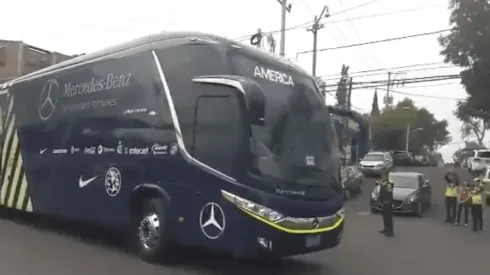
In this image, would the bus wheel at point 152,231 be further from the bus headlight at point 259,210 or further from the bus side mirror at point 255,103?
the bus side mirror at point 255,103

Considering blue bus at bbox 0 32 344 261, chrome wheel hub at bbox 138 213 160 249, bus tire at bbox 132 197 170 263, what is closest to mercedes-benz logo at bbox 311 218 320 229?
blue bus at bbox 0 32 344 261

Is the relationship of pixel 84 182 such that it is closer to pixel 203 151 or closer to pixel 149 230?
pixel 149 230

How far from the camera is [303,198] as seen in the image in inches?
298

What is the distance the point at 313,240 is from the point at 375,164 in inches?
1028

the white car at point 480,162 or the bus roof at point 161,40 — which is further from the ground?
the bus roof at point 161,40

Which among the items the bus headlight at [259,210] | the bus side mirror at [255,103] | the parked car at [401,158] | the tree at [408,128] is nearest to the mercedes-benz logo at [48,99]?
the bus side mirror at [255,103]

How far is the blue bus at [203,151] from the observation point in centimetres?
732

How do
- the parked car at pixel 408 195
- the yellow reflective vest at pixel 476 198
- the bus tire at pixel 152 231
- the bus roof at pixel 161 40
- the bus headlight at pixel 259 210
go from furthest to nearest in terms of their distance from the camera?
the parked car at pixel 408 195 < the yellow reflective vest at pixel 476 198 < the bus tire at pixel 152 231 < the bus roof at pixel 161 40 < the bus headlight at pixel 259 210

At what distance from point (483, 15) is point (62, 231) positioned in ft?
84.6

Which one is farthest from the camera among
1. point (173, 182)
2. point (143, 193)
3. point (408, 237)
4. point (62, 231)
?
point (408, 237)

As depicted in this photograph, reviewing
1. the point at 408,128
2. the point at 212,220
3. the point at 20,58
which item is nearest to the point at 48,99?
the point at 212,220

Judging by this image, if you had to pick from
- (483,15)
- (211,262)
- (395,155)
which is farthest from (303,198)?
(395,155)

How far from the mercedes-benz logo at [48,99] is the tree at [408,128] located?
6457 cm

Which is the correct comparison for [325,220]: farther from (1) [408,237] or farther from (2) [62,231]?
(1) [408,237]
